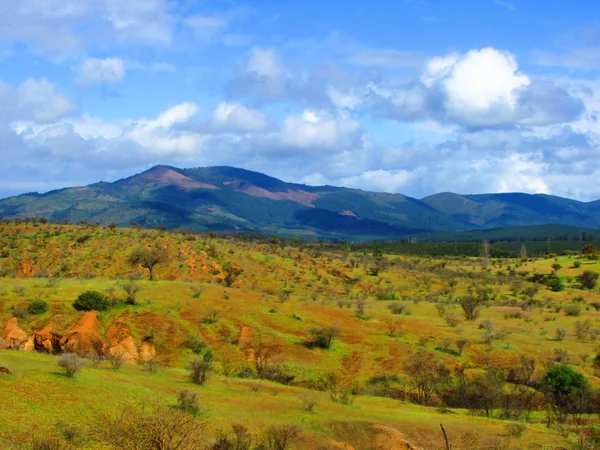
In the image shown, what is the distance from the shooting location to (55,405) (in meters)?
20.2

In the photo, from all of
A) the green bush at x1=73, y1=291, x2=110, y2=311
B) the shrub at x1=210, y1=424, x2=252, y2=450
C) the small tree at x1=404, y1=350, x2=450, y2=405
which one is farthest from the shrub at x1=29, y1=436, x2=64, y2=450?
the green bush at x1=73, y1=291, x2=110, y2=311

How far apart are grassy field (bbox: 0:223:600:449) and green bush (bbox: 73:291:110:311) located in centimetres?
60

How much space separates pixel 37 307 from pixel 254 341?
14.6 m

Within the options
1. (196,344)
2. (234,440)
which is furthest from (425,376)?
(234,440)

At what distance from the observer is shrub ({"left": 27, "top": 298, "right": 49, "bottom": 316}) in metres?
38.7

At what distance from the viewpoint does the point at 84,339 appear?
36.6 m

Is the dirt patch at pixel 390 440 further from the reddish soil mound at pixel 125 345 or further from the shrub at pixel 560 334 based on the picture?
the shrub at pixel 560 334

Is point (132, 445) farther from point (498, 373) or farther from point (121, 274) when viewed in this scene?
→ point (121, 274)

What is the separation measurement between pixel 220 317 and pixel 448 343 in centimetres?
1653

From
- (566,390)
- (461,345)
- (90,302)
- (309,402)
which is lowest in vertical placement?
(566,390)

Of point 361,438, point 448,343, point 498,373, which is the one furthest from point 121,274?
point 361,438

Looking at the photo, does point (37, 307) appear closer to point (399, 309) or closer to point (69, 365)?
point (69, 365)

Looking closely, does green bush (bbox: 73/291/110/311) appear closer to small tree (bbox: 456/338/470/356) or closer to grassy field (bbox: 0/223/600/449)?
grassy field (bbox: 0/223/600/449)

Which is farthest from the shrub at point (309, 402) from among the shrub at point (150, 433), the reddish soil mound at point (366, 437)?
the shrub at point (150, 433)
